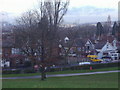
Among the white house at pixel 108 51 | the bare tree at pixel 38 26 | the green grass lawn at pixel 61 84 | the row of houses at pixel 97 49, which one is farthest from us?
the white house at pixel 108 51

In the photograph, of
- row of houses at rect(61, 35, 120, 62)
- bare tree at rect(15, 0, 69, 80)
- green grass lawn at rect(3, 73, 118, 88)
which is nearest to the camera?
green grass lawn at rect(3, 73, 118, 88)

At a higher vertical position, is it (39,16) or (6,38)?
(39,16)

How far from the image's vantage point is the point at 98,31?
296ft

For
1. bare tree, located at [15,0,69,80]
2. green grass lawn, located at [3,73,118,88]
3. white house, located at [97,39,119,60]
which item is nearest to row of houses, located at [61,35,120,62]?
white house, located at [97,39,119,60]

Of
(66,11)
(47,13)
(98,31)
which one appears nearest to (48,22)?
(47,13)

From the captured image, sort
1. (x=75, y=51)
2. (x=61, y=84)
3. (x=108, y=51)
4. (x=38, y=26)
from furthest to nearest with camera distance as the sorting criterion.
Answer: (x=108, y=51), (x=75, y=51), (x=38, y=26), (x=61, y=84)

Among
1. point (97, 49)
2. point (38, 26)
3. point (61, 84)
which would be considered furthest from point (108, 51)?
point (61, 84)

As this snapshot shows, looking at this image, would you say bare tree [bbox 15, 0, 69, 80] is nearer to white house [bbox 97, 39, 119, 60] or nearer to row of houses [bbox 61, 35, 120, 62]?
row of houses [bbox 61, 35, 120, 62]

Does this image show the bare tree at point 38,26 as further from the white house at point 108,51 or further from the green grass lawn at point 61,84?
the white house at point 108,51

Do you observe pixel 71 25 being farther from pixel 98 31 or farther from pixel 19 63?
pixel 98 31

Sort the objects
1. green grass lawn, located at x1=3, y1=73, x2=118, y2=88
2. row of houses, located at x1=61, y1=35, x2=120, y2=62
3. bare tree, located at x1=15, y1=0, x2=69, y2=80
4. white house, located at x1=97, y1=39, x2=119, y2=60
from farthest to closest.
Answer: white house, located at x1=97, y1=39, x2=119, y2=60 < row of houses, located at x1=61, y1=35, x2=120, y2=62 < bare tree, located at x1=15, y1=0, x2=69, y2=80 < green grass lawn, located at x1=3, y1=73, x2=118, y2=88

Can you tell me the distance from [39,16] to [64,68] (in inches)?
359

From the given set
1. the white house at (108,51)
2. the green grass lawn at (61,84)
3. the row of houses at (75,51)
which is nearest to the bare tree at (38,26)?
the row of houses at (75,51)

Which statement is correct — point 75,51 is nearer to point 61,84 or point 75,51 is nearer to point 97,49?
point 97,49
